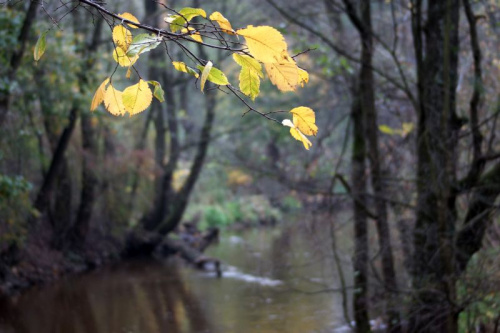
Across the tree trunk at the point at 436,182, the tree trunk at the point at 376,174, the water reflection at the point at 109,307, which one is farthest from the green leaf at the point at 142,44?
the water reflection at the point at 109,307

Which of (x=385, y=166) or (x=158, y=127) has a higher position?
(x=158, y=127)

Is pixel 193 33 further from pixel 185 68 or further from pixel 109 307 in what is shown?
pixel 109 307

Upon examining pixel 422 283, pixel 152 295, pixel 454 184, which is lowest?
pixel 152 295

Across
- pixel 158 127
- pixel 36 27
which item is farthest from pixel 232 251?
pixel 36 27

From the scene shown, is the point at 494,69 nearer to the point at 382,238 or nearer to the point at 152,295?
the point at 382,238

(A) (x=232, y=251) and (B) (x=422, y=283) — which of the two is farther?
(A) (x=232, y=251)

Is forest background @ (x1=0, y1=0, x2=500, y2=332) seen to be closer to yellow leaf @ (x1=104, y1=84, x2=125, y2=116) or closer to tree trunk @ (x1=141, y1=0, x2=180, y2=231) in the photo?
tree trunk @ (x1=141, y1=0, x2=180, y2=231)

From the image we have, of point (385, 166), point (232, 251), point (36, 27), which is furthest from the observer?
point (232, 251)

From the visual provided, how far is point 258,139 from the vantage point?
85.7ft

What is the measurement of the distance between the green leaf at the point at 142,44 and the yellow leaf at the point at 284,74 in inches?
14.7

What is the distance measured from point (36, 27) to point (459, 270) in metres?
7.60

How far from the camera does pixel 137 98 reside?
7.04 feet

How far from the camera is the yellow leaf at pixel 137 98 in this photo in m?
2.13

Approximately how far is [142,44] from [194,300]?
9.57 meters
